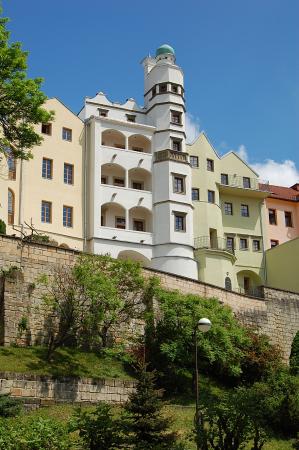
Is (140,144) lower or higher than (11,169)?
higher

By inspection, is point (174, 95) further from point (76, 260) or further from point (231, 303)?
point (76, 260)

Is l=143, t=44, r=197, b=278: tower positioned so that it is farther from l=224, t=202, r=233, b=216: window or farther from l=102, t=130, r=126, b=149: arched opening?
l=224, t=202, r=233, b=216: window

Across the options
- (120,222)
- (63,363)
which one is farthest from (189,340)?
(120,222)

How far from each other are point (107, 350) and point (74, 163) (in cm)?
2170

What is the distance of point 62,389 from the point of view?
2642 centimetres

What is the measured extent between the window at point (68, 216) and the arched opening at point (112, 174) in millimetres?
4308

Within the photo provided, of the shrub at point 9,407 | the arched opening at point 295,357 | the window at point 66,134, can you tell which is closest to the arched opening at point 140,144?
the window at point 66,134

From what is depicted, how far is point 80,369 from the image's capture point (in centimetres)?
2859

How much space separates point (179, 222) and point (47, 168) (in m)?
10.5

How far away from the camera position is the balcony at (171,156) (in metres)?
51.0

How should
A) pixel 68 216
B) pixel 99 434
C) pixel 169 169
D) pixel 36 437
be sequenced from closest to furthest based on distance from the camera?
pixel 36 437
pixel 99 434
pixel 68 216
pixel 169 169

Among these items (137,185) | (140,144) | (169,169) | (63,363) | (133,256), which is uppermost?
(140,144)

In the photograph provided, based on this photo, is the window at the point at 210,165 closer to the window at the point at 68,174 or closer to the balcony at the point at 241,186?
the balcony at the point at 241,186

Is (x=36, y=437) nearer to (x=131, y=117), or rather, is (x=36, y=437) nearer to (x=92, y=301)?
(x=92, y=301)
